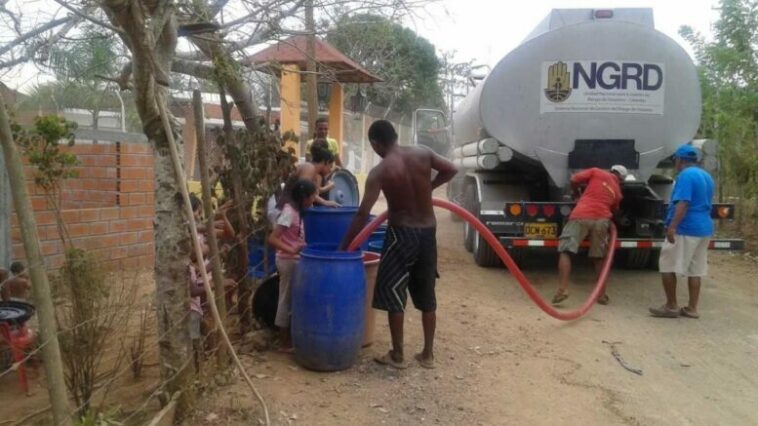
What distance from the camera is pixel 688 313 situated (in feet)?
19.8

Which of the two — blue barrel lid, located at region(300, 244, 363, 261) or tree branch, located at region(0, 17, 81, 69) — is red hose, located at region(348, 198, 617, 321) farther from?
tree branch, located at region(0, 17, 81, 69)

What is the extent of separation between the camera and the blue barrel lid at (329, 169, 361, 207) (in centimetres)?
615

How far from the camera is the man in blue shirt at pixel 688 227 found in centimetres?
579

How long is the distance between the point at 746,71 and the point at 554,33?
217 inches

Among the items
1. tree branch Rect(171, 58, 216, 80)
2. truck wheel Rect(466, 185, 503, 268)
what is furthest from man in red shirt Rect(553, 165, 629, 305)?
tree branch Rect(171, 58, 216, 80)

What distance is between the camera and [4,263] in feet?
16.7

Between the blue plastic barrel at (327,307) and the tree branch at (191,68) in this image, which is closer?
the blue plastic barrel at (327,307)

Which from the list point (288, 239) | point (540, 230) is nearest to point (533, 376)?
point (288, 239)

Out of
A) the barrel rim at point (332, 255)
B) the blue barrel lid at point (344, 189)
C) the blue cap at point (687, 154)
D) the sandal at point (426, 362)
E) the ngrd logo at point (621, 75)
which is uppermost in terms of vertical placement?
the ngrd logo at point (621, 75)

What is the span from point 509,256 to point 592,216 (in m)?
1.34

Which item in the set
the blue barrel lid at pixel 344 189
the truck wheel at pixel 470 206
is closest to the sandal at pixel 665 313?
the truck wheel at pixel 470 206

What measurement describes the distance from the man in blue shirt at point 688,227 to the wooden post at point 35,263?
5142 millimetres

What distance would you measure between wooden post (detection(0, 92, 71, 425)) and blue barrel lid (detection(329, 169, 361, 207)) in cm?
388

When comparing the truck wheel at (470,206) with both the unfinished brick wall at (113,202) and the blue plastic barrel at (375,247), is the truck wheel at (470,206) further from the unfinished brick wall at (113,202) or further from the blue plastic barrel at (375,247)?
the unfinished brick wall at (113,202)
